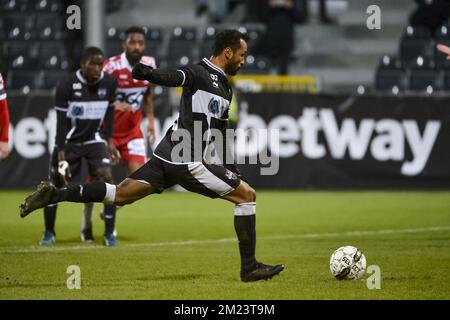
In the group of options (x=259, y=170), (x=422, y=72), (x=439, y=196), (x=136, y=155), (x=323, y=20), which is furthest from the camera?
(x=323, y=20)

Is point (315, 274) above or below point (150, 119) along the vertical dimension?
below

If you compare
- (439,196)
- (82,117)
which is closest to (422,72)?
(439,196)

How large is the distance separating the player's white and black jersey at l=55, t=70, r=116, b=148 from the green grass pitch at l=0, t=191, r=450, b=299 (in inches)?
49.2

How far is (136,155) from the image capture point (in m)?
11.8

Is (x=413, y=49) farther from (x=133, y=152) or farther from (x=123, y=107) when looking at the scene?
(x=133, y=152)

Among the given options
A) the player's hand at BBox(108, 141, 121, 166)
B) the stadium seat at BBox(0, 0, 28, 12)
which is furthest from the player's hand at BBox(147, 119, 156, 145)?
the stadium seat at BBox(0, 0, 28, 12)

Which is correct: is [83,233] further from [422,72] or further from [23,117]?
[422,72]

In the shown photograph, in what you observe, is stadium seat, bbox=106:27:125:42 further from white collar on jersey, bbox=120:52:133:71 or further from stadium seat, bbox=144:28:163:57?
white collar on jersey, bbox=120:52:133:71

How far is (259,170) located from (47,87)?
5.57 metres

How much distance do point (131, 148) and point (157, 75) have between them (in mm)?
4421

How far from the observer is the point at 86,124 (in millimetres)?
11039

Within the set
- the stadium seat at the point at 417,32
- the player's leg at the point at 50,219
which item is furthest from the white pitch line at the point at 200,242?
the stadium seat at the point at 417,32

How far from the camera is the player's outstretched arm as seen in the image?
7379 millimetres

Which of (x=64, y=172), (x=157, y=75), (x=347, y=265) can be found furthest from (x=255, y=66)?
(x=157, y=75)
